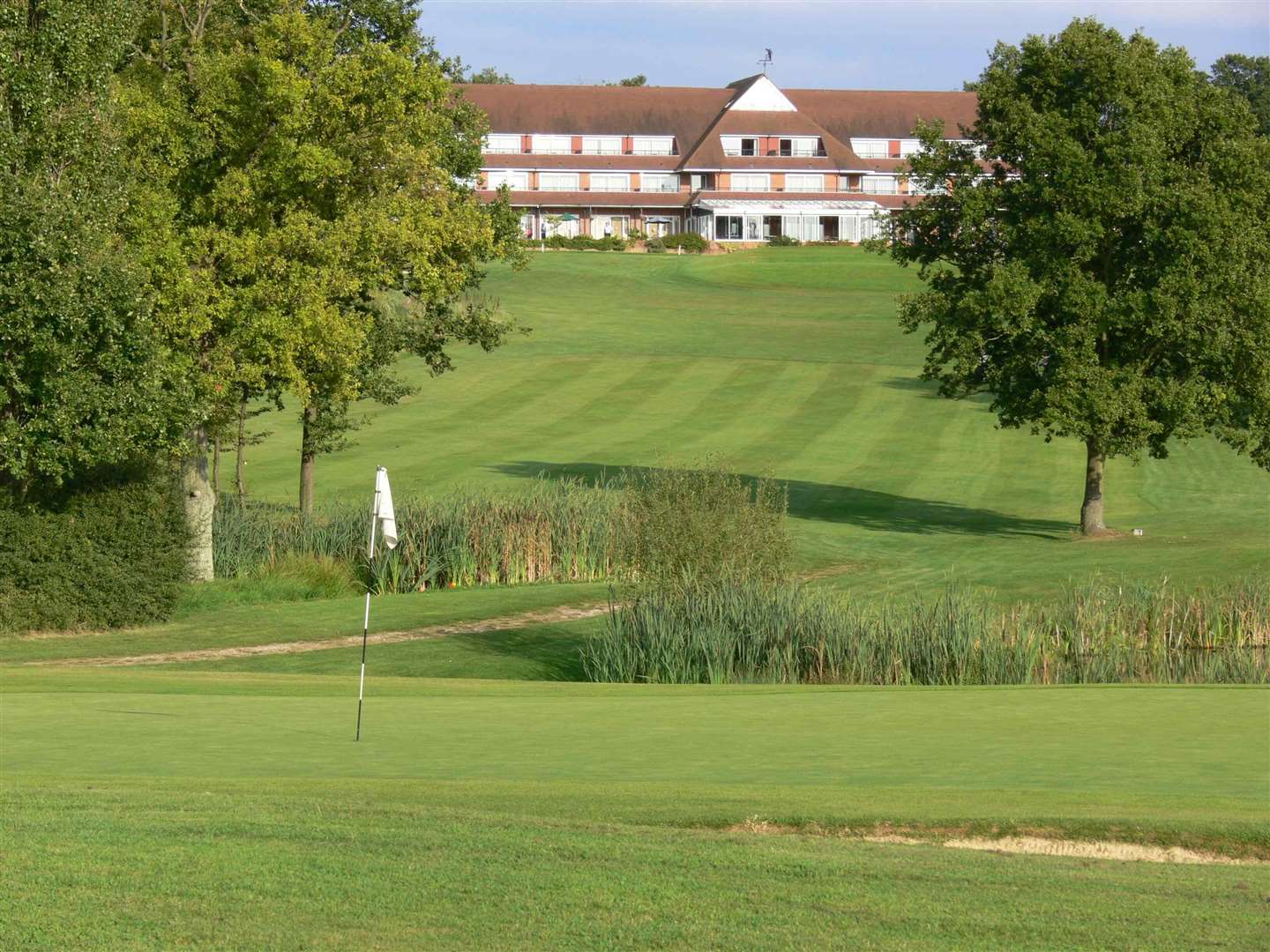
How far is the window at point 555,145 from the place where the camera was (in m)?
101

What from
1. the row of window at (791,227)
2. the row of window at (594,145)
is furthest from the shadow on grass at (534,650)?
the row of window at (594,145)

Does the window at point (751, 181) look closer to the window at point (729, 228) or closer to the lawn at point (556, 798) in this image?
the window at point (729, 228)

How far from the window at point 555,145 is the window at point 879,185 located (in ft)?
60.9

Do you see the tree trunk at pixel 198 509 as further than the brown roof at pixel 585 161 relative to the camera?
No

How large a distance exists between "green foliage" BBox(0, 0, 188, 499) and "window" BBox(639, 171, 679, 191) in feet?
259

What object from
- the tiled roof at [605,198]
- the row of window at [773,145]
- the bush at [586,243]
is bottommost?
the bush at [586,243]

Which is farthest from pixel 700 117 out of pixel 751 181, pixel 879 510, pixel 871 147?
pixel 879 510

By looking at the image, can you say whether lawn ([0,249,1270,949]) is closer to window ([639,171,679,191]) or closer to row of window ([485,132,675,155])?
window ([639,171,679,191])

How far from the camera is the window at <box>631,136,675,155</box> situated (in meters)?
101

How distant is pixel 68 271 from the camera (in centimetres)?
2070

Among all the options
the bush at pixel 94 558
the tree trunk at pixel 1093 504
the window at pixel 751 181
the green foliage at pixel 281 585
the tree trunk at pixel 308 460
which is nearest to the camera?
the bush at pixel 94 558

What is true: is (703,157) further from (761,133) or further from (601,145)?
(601,145)

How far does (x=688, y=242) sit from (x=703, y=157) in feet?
31.2

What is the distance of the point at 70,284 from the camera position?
20609 millimetres
